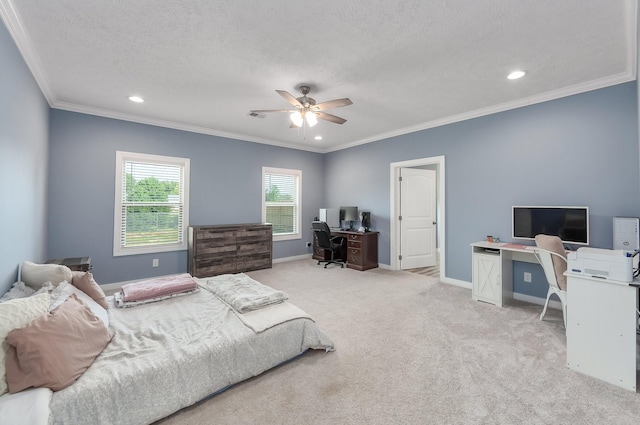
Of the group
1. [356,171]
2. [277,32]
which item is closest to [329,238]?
[356,171]

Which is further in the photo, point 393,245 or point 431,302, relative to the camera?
point 393,245

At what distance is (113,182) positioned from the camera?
421 cm

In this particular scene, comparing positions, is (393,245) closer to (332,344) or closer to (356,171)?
(356,171)

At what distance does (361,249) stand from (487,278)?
7.39 ft

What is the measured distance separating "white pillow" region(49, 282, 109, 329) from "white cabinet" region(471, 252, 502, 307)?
404 centimetres

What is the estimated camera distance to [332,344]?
2.41 m

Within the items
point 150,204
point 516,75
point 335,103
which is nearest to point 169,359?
point 335,103

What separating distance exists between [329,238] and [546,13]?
13.8 ft

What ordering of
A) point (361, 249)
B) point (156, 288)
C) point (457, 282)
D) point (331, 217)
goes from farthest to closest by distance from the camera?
point (331, 217)
point (361, 249)
point (457, 282)
point (156, 288)

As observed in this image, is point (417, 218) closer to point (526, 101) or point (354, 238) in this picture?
point (354, 238)

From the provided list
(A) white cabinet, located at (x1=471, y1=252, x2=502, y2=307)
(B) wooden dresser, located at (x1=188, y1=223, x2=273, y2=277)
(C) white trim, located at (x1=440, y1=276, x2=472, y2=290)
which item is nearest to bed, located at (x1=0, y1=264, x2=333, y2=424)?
(B) wooden dresser, located at (x1=188, y1=223, x2=273, y2=277)

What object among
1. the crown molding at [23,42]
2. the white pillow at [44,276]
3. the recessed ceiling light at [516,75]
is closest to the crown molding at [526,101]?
the recessed ceiling light at [516,75]

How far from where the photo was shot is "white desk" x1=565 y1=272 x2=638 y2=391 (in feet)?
6.32

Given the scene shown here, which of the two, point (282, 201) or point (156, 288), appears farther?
point (282, 201)
